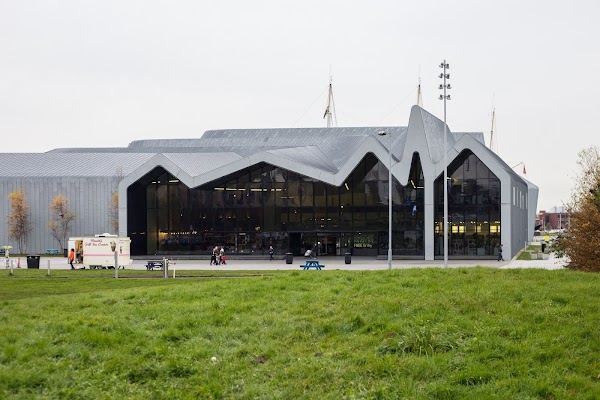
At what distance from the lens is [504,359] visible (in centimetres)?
1143

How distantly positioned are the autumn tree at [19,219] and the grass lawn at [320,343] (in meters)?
69.8

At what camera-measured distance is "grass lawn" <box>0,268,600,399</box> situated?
10695mm

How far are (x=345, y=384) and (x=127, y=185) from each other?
5701 cm

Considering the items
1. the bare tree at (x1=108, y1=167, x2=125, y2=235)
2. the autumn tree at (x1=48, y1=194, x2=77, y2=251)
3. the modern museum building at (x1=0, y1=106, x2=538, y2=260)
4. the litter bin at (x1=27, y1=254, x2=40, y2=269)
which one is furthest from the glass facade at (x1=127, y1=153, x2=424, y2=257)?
the autumn tree at (x1=48, y1=194, x2=77, y2=251)

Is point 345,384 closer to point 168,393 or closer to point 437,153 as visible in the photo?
point 168,393

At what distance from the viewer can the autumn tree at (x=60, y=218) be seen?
82625mm

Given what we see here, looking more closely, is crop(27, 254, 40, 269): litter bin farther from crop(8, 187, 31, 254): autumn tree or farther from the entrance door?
crop(8, 187, 31, 254): autumn tree

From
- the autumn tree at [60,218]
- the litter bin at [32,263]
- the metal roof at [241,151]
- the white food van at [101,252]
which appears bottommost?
the litter bin at [32,263]

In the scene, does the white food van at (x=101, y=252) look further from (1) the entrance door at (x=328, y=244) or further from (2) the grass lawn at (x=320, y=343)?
(2) the grass lawn at (x=320, y=343)

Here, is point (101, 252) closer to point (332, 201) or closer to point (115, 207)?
point (332, 201)

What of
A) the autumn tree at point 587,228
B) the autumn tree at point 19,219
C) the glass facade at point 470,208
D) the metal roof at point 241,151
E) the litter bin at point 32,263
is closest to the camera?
the autumn tree at point 587,228

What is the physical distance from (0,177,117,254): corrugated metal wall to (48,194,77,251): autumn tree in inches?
38.8

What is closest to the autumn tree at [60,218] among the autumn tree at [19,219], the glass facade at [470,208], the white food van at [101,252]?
the autumn tree at [19,219]

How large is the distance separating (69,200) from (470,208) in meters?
49.4
